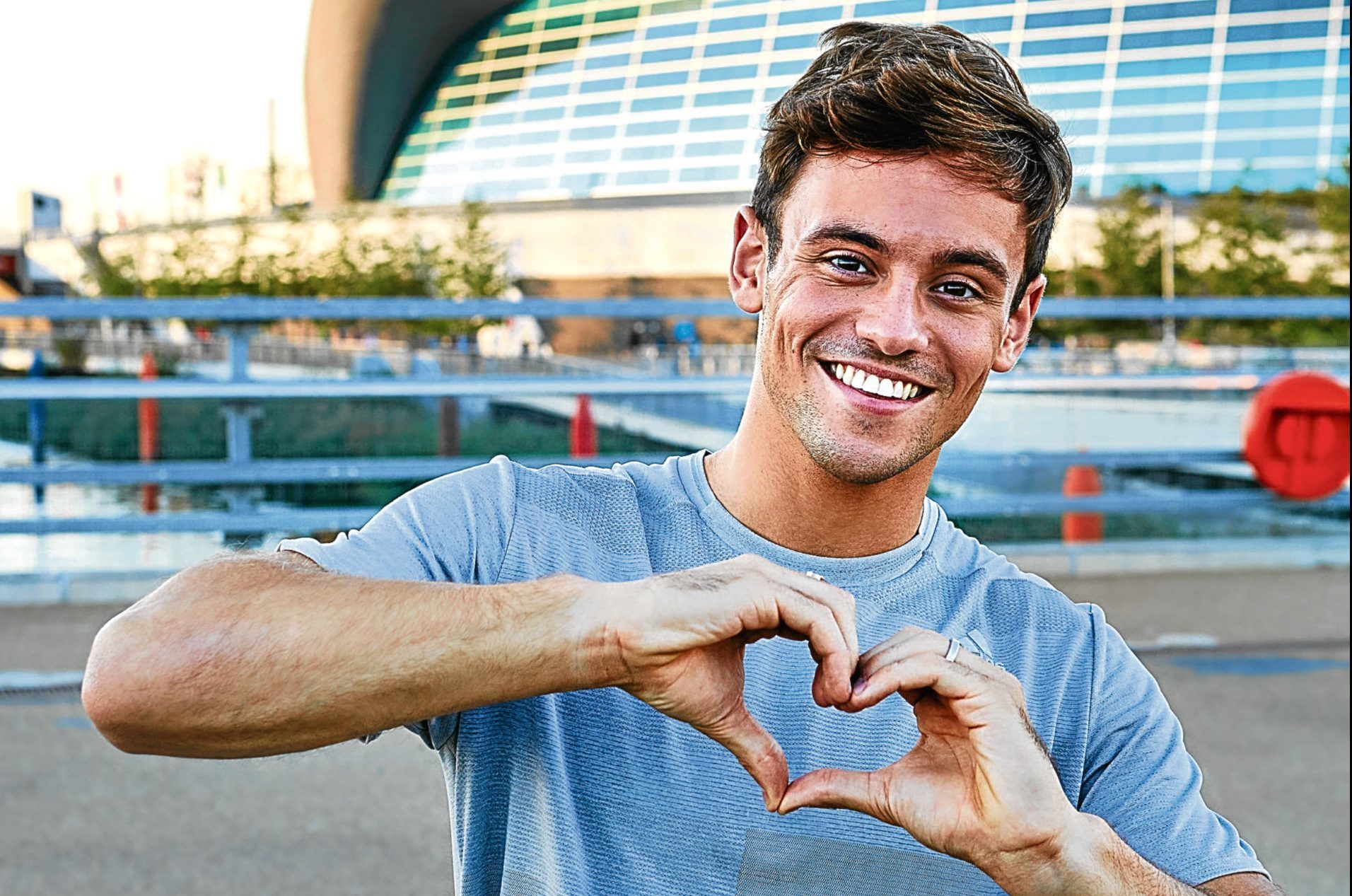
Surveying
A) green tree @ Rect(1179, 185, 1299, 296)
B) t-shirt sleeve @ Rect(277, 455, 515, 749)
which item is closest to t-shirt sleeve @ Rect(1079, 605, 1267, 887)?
t-shirt sleeve @ Rect(277, 455, 515, 749)

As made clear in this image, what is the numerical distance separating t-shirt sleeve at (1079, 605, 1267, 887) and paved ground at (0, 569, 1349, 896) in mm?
1850

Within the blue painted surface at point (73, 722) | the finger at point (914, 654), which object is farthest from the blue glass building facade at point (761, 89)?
the finger at point (914, 654)

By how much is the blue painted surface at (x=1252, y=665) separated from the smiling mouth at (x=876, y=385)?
3625 millimetres

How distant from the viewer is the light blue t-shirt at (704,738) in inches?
60.1

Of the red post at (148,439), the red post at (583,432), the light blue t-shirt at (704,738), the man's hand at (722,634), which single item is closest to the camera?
the man's hand at (722,634)

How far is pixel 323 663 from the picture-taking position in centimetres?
134

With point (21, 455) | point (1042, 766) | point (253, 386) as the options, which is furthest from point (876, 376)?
point (21, 455)

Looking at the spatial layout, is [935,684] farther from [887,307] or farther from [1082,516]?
[1082,516]

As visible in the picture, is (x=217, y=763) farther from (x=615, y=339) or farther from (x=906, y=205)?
(x=615, y=339)

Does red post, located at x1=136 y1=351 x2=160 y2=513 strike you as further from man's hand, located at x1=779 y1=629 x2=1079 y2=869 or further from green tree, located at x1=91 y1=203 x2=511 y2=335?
green tree, located at x1=91 y1=203 x2=511 y2=335

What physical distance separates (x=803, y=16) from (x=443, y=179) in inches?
646

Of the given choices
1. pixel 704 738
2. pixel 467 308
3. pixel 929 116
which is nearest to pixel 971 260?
pixel 929 116

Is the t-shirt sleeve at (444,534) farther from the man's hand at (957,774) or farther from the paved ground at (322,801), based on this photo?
the paved ground at (322,801)

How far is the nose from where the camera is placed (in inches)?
63.7
